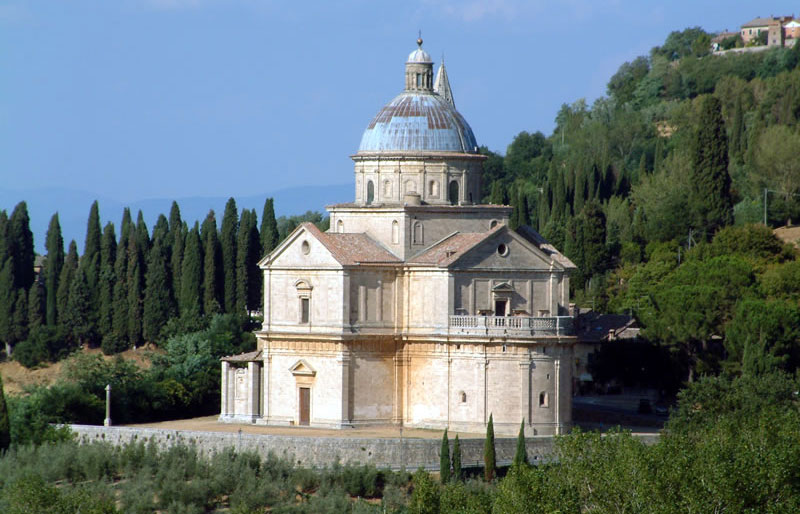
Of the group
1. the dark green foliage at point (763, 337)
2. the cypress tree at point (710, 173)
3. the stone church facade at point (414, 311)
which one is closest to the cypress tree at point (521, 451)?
the stone church facade at point (414, 311)

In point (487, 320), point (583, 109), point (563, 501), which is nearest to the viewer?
point (563, 501)

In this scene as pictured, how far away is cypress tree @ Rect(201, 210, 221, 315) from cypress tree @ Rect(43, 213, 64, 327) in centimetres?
855

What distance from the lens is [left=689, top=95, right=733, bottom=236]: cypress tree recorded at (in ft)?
285

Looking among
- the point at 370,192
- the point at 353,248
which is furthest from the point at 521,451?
the point at 370,192

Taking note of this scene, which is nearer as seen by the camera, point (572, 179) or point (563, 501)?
point (563, 501)

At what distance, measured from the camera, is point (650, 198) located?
97.4 metres

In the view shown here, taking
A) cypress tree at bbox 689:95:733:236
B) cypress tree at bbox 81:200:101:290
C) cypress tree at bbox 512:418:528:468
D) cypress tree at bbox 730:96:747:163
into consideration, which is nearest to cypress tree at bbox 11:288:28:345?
cypress tree at bbox 81:200:101:290

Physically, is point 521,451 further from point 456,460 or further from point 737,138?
point 737,138

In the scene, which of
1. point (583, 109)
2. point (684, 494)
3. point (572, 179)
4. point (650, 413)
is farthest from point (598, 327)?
point (583, 109)

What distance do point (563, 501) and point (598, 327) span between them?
117 ft

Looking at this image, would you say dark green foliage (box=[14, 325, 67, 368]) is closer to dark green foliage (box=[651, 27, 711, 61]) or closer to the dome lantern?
the dome lantern

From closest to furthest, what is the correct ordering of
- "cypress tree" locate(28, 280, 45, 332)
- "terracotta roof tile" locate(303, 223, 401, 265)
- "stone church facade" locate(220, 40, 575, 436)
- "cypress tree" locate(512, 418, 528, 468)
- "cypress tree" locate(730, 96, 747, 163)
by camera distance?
"cypress tree" locate(512, 418, 528, 468), "stone church facade" locate(220, 40, 575, 436), "terracotta roof tile" locate(303, 223, 401, 265), "cypress tree" locate(28, 280, 45, 332), "cypress tree" locate(730, 96, 747, 163)

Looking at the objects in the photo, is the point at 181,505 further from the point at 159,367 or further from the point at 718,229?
the point at 718,229

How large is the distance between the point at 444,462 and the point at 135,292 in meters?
37.0
